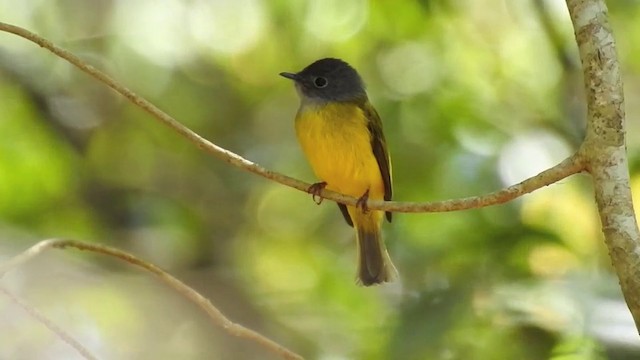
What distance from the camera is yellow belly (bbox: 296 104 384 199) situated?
3.80 meters

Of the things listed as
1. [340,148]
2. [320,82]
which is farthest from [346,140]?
[320,82]

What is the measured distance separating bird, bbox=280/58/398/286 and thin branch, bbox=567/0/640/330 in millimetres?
1834

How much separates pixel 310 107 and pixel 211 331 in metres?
1.59

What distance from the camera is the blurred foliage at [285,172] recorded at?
3.51 metres

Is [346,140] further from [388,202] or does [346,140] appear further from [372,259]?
[388,202]

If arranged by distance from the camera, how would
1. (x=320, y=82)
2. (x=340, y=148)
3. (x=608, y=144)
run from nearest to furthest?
(x=608, y=144) → (x=340, y=148) → (x=320, y=82)

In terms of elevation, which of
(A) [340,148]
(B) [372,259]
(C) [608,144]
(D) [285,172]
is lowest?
(C) [608,144]

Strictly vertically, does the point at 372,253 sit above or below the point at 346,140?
below

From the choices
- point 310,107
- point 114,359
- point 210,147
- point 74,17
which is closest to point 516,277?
point 310,107

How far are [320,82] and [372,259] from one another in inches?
30.4

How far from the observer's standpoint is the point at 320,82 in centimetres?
414

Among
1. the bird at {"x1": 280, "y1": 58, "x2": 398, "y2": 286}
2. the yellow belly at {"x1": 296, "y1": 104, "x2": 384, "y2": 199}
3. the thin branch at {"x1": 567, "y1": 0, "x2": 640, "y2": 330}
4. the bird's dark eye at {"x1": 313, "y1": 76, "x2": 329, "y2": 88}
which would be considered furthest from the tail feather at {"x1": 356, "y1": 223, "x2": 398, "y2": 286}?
the thin branch at {"x1": 567, "y1": 0, "x2": 640, "y2": 330}

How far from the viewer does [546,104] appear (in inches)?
167

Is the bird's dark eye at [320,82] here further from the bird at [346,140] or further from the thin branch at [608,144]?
the thin branch at [608,144]
